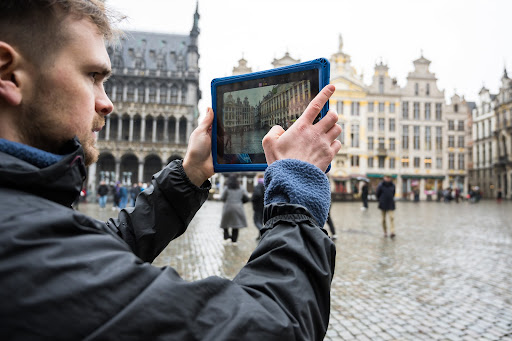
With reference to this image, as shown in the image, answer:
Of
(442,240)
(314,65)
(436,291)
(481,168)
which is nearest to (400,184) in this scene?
(481,168)

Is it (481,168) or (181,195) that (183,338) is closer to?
(181,195)

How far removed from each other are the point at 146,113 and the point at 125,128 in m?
3.02

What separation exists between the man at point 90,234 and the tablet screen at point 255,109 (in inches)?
9.1

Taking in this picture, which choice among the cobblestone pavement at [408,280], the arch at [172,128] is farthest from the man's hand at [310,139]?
the arch at [172,128]

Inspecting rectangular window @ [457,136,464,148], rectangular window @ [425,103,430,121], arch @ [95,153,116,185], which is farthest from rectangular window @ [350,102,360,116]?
arch @ [95,153,116,185]

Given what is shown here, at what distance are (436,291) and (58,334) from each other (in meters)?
5.35

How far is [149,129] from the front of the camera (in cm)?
4250

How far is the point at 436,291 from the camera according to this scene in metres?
4.89

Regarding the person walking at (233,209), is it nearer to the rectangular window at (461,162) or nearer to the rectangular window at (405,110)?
the rectangular window at (405,110)

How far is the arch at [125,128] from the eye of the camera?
40.7 m

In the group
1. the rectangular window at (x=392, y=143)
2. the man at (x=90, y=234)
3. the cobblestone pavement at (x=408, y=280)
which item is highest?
the rectangular window at (x=392, y=143)

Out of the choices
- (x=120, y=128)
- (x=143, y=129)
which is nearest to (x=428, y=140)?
(x=143, y=129)

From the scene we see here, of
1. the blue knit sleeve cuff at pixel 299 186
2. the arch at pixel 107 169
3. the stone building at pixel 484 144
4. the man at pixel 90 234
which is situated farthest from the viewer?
the stone building at pixel 484 144

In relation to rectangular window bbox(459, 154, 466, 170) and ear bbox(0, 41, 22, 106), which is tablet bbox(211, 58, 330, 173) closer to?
ear bbox(0, 41, 22, 106)
